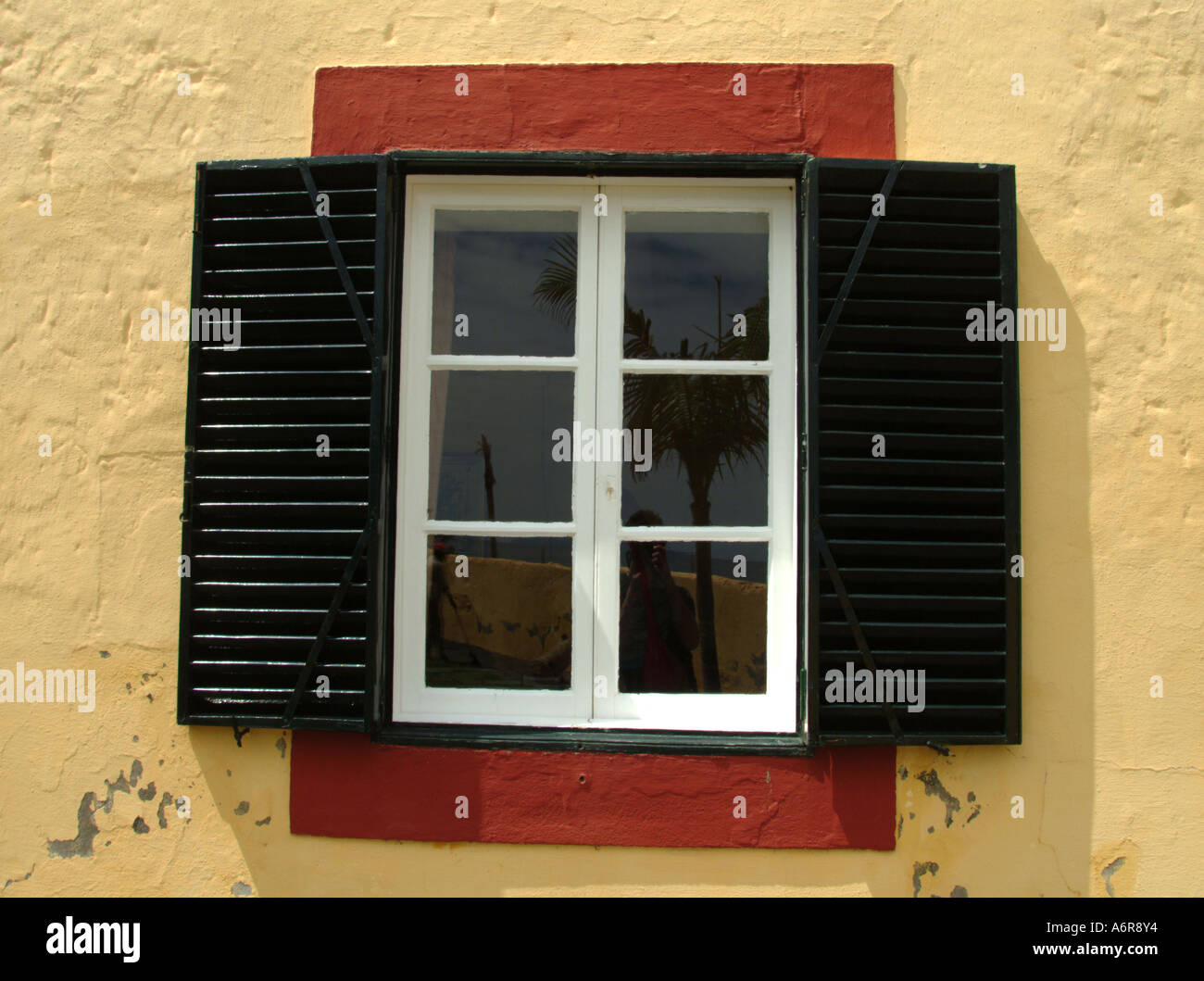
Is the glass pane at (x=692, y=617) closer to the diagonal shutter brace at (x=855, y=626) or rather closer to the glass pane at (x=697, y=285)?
the diagonal shutter brace at (x=855, y=626)

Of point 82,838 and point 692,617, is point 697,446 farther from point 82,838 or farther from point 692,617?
point 82,838

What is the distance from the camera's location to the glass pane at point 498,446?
8.97ft

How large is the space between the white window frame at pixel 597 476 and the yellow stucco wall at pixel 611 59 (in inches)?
15.6

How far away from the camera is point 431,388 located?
9.01ft

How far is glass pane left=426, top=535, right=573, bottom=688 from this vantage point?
271 cm

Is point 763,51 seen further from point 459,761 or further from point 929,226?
point 459,761

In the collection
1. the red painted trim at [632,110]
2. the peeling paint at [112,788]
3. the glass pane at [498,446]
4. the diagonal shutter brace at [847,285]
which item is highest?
the red painted trim at [632,110]

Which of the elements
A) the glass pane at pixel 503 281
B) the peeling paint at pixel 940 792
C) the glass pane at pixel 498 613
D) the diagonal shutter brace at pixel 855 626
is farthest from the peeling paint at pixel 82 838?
the peeling paint at pixel 940 792

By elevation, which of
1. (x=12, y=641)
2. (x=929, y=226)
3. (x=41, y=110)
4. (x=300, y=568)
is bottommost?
(x=12, y=641)

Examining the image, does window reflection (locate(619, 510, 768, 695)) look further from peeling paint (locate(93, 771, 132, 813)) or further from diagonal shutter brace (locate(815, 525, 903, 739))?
peeling paint (locate(93, 771, 132, 813))

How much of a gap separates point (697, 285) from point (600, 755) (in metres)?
1.46

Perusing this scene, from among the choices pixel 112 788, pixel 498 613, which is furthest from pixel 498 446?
pixel 112 788

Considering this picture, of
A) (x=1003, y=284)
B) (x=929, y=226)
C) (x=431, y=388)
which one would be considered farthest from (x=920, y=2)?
(x=431, y=388)

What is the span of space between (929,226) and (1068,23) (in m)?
0.83
